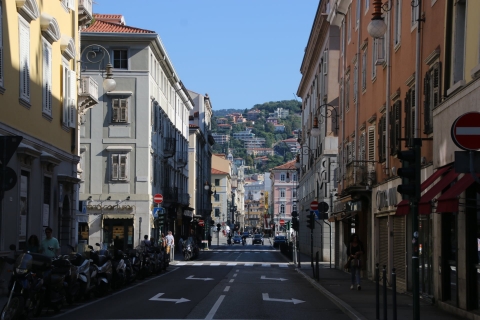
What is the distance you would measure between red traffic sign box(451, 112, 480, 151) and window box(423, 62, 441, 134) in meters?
9.03

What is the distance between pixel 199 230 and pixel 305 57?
120 feet

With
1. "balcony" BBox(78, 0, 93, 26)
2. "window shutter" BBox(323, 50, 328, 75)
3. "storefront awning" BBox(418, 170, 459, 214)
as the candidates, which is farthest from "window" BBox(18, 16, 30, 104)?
"window shutter" BBox(323, 50, 328, 75)

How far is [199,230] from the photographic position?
315 feet

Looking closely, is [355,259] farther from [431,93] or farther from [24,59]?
[24,59]

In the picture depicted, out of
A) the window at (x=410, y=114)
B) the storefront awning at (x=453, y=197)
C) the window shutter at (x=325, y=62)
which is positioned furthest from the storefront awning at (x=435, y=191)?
the window shutter at (x=325, y=62)

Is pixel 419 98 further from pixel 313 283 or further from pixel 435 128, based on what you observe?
pixel 313 283

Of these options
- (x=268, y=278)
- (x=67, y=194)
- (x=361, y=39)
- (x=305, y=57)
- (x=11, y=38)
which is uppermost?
(x=305, y=57)

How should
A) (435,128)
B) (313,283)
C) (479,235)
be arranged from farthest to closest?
(313,283) → (435,128) → (479,235)

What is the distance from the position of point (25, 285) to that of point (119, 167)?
3784 cm

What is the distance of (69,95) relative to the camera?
3022 cm

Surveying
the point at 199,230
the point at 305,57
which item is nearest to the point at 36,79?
the point at 305,57

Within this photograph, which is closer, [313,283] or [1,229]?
[1,229]

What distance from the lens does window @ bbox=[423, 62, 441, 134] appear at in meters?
19.0

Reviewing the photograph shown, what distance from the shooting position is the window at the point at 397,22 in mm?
24281
